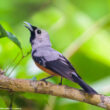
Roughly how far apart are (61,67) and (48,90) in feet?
0.50

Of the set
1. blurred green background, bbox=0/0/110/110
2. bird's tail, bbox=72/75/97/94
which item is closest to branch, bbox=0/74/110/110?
bird's tail, bbox=72/75/97/94

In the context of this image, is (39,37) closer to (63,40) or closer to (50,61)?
(50,61)

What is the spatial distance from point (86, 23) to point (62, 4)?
→ 43cm

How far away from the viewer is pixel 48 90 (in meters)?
1.53

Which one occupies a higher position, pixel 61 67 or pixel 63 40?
pixel 63 40

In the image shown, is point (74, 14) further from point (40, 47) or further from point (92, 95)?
point (92, 95)

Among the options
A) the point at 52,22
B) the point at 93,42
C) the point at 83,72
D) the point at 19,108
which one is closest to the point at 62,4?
the point at 52,22

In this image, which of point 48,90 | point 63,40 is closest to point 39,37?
point 48,90

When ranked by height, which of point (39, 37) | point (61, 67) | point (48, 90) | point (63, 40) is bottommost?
point (48, 90)

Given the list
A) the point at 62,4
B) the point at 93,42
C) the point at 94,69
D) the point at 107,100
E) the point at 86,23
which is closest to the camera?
the point at 107,100

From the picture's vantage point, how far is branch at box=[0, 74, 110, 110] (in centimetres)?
152

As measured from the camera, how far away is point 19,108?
1.83 m

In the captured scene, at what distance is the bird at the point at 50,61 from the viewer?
1569 millimetres

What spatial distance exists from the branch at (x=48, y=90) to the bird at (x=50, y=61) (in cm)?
4
